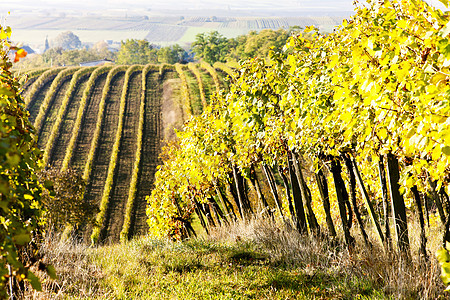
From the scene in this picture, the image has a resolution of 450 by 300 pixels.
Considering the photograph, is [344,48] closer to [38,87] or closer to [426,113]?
[426,113]

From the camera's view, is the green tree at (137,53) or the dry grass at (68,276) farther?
the green tree at (137,53)

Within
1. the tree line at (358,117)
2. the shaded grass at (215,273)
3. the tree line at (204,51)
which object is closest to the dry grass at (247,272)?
the shaded grass at (215,273)

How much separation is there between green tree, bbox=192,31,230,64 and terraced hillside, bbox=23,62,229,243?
29.1m

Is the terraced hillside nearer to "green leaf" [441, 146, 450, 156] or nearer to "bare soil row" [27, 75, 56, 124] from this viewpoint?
"bare soil row" [27, 75, 56, 124]

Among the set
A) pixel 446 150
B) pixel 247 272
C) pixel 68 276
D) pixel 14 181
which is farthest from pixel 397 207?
pixel 68 276

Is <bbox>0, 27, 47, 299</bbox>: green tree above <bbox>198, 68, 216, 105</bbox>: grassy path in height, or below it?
above

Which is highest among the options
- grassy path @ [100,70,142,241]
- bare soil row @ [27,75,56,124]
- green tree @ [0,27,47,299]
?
green tree @ [0,27,47,299]

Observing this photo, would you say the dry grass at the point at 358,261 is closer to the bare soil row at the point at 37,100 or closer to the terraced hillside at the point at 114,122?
the terraced hillside at the point at 114,122

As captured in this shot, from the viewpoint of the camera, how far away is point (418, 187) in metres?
5.67

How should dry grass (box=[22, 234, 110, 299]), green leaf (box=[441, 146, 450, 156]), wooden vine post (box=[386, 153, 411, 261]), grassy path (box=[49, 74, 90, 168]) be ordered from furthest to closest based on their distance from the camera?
grassy path (box=[49, 74, 90, 168]) → wooden vine post (box=[386, 153, 411, 261]) → dry grass (box=[22, 234, 110, 299]) → green leaf (box=[441, 146, 450, 156])

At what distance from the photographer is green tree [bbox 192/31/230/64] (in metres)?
89.6

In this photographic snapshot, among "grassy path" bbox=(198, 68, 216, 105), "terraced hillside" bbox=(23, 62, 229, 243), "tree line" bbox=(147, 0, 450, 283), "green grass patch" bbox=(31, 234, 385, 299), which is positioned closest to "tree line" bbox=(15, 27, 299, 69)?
"grassy path" bbox=(198, 68, 216, 105)

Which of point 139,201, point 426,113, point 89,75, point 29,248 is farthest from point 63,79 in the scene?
point 426,113

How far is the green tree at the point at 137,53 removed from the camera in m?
120
